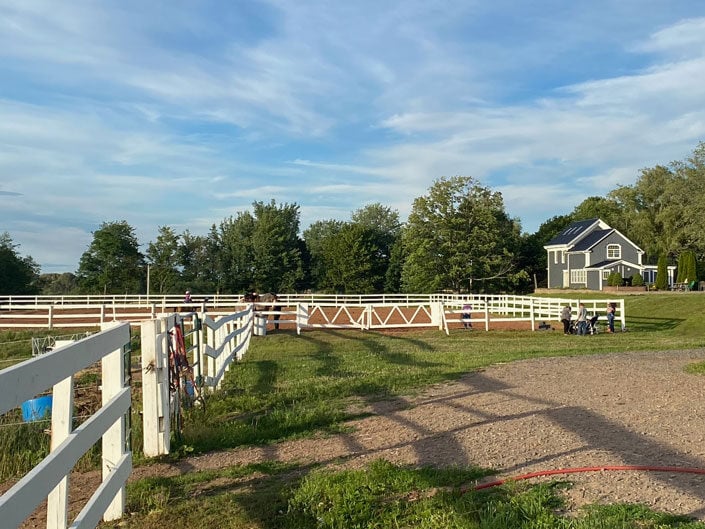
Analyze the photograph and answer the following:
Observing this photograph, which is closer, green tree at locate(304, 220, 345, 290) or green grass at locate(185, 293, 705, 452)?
green grass at locate(185, 293, 705, 452)

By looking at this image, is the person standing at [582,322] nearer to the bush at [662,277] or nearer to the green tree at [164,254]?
the bush at [662,277]

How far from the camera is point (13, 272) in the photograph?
70.1 m

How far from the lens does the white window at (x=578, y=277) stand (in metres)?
62.8

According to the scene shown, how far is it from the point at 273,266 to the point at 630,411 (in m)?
71.3

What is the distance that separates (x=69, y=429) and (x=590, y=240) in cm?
6442

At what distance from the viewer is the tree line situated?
61750mm

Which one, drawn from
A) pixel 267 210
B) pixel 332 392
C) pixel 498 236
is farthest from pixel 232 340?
pixel 267 210

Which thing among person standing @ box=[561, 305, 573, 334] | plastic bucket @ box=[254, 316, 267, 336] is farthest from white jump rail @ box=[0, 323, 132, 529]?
person standing @ box=[561, 305, 573, 334]

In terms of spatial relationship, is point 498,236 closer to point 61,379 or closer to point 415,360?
point 415,360

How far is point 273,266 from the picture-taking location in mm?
77250

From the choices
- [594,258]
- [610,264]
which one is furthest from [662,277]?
[594,258]

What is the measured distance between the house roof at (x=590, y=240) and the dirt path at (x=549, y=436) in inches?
2192

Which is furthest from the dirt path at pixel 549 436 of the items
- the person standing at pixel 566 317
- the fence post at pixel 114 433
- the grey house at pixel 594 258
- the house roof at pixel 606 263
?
the grey house at pixel 594 258

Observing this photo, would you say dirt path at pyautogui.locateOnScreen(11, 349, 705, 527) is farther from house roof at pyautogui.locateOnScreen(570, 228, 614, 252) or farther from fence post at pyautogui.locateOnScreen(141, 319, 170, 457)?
house roof at pyautogui.locateOnScreen(570, 228, 614, 252)
